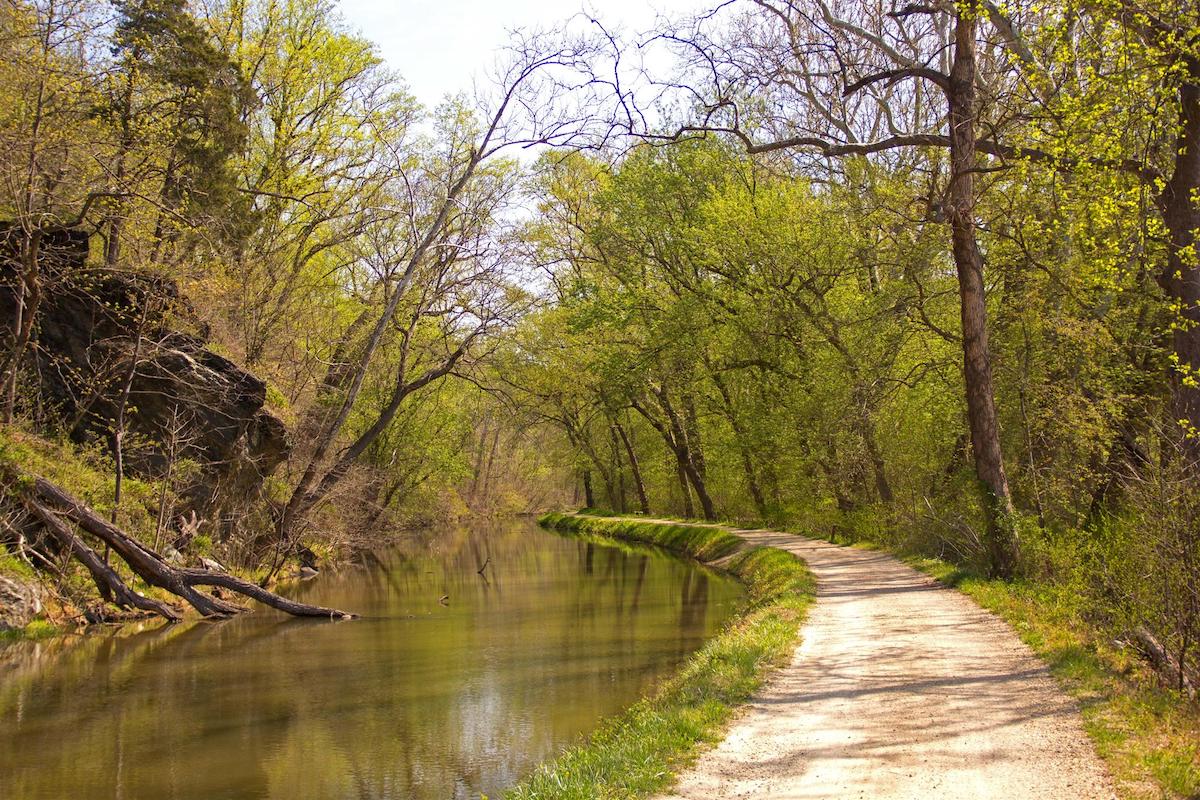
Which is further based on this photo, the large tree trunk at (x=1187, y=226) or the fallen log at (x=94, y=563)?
the fallen log at (x=94, y=563)

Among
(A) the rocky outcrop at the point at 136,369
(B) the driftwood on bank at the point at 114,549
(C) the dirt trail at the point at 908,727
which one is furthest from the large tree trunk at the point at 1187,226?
(A) the rocky outcrop at the point at 136,369

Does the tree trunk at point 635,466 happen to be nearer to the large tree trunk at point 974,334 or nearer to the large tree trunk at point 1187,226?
the large tree trunk at point 974,334

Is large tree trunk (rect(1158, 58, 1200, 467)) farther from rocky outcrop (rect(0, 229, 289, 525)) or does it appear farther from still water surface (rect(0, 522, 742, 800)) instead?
rocky outcrop (rect(0, 229, 289, 525))

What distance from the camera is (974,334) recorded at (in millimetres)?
14758

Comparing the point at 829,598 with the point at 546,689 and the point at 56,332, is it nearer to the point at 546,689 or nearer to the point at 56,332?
the point at 546,689

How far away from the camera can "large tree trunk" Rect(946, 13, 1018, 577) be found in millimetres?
14016

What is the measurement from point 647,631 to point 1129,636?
30.1ft

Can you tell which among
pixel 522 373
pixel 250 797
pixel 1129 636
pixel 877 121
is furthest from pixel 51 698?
pixel 877 121

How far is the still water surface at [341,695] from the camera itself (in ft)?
30.0

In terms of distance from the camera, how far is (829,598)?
14867 millimetres

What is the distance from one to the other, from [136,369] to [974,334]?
1671 centimetres

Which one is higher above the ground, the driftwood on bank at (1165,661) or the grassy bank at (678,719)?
the driftwood on bank at (1165,661)

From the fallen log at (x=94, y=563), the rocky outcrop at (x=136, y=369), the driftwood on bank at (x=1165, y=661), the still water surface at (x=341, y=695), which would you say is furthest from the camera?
the rocky outcrop at (x=136, y=369)

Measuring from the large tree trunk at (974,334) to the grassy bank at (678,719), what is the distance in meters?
3.11
